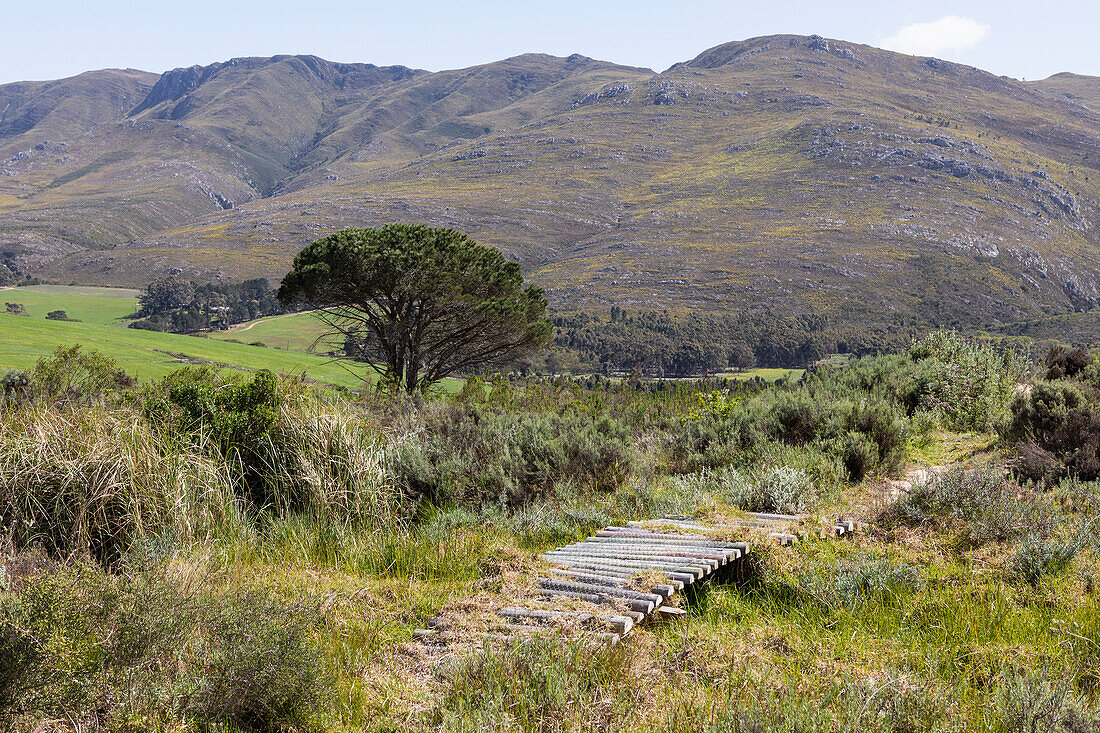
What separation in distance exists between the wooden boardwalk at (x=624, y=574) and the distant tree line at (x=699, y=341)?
206 feet

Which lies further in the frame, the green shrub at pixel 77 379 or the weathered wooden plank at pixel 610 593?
the green shrub at pixel 77 379

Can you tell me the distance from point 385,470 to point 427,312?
13.7m

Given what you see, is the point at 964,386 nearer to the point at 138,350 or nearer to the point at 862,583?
the point at 862,583

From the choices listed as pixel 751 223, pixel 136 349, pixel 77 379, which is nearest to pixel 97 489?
pixel 77 379

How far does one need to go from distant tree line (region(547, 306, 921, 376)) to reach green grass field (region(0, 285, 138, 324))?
4552 cm

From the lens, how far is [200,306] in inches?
2687

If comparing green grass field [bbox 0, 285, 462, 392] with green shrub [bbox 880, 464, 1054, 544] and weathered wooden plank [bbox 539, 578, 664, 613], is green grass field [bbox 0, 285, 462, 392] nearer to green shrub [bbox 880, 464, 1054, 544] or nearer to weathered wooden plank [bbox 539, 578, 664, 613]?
weathered wooden plank [bbox 539, 578, 664, 613]

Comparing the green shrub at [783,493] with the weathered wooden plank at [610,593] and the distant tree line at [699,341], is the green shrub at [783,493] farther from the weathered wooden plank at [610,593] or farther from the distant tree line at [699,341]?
the distant tree line at [699,341]

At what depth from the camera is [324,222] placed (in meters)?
142

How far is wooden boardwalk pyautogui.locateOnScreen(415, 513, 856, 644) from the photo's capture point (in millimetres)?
3656

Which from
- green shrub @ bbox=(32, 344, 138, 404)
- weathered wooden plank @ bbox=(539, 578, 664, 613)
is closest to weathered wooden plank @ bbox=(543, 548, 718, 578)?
weathered wooden plank @ bbox=(539, 578, 664, 613)

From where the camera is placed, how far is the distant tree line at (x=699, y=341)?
74.6 meters

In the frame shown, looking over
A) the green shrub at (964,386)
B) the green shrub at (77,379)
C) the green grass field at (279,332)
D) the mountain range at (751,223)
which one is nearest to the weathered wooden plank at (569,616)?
the green shrub at (77,379)

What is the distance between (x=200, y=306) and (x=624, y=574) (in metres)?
74.2
